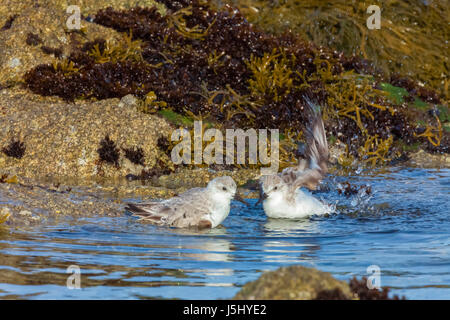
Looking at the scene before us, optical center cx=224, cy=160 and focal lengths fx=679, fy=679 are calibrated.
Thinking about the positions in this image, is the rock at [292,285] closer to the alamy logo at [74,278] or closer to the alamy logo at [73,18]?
the alamy logo at [74,278]

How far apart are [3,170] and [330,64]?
662 cm

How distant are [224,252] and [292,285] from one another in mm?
2426

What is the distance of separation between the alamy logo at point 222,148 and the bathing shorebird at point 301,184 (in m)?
2.06

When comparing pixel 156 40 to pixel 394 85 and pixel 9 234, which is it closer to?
pixel 394 85

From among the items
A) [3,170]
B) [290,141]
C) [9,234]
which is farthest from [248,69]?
[9,234]

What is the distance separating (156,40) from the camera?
1391 centimetres

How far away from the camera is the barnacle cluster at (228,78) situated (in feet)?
41.4

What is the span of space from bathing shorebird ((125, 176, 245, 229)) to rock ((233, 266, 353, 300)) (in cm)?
349

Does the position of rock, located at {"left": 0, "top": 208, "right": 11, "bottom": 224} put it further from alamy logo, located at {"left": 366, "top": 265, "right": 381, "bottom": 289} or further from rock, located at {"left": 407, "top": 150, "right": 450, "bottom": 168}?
rock, located at {"left": 407, "top": 150, "right": 450, "bottom": 168}

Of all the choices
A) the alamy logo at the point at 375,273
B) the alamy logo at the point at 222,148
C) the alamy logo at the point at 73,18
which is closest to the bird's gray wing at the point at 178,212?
the alamy logo at the point at 375,273

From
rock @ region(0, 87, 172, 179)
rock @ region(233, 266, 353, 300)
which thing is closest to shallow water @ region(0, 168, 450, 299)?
rock @ region(233, 266, 353, 300)

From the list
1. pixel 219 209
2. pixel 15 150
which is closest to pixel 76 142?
pixel 15 150

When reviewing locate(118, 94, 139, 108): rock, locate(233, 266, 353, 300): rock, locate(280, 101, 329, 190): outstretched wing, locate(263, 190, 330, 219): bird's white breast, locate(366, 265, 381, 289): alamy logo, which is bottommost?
locate(366, 265, 381, 289): alamy logo

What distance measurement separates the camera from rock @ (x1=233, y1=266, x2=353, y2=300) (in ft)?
14.3
